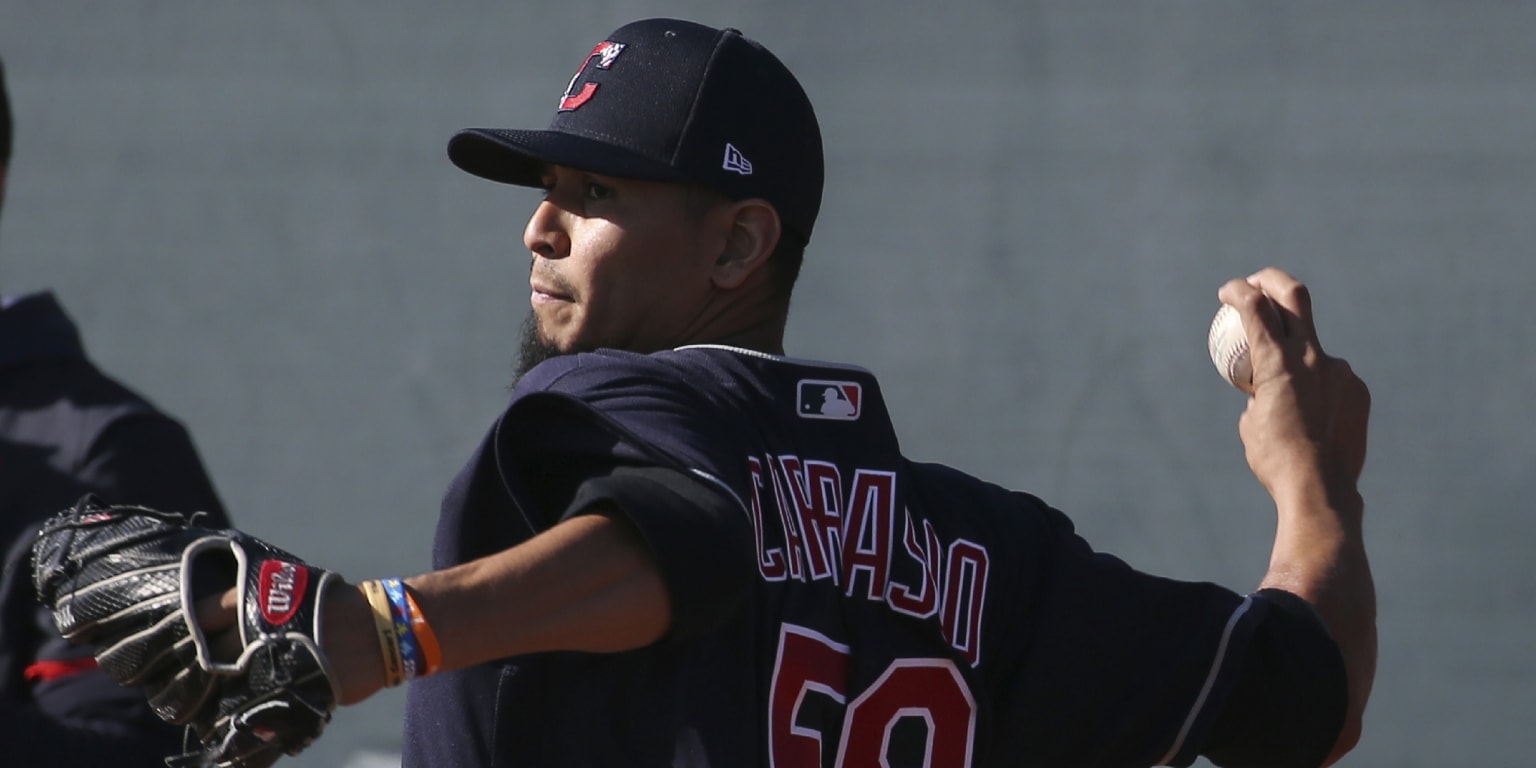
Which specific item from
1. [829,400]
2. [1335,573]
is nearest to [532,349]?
[829,400]

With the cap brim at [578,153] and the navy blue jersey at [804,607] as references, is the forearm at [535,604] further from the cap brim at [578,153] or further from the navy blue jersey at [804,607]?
the cap brim at [578,153]

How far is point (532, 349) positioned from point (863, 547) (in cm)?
47

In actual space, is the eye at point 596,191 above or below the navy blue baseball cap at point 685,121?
below

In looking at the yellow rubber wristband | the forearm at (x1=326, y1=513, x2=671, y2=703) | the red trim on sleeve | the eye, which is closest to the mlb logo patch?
the eye

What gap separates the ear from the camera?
188 cm

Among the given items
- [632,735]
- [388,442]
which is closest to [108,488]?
[632,735]

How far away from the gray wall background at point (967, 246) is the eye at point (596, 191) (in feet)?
7.54

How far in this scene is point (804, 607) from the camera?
5.44 feet

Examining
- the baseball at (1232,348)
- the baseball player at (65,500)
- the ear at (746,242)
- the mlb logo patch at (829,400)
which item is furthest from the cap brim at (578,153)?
the baseball at (1232,348)

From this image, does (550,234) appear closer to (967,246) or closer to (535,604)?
(535,604)

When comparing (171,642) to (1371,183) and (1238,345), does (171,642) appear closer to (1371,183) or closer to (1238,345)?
(1238,345)

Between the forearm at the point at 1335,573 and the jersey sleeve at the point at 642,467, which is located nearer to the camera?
the jersey sleeve at the point at 642,467

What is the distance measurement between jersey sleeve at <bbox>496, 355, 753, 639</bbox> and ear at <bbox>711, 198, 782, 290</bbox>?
1.06 ft

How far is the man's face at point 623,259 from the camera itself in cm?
184
